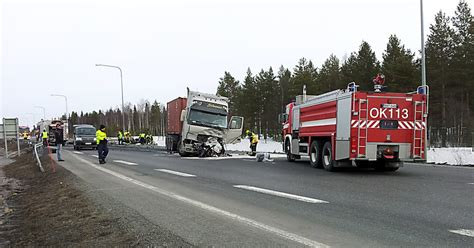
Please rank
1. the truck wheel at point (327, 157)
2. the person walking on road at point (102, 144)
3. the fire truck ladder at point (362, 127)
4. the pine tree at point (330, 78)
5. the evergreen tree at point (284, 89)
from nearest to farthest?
1. the fire truck ladder at point (362, 127)
2. the truck wheel at point (327, 157)
3. the person walking on road at point (102, 144)
4. the pine tree at point (330, 78)
5. the evergreen tree at point (284, 89)

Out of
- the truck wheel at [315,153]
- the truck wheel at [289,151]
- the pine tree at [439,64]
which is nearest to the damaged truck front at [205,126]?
the truck wheel at [289,151]

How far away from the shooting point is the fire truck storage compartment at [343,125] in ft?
44.7

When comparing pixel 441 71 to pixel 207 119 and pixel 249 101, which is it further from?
pixel 249 101

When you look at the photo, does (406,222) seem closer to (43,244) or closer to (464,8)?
(43,244)

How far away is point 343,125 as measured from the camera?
13.9 metres

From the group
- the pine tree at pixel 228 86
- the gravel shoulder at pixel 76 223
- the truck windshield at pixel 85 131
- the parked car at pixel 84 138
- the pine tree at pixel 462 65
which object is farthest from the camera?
the pine tree at pixel 228 86

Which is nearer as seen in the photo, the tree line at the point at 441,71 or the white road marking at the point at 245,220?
the white road marking at the point at 245,220

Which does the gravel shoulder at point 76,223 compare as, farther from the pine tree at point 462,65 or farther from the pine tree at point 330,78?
the pine tree at point 330,78

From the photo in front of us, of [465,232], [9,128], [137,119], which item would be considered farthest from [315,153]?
[137,119]

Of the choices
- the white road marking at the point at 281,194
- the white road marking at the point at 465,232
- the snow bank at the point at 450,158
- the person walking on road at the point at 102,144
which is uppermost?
Result: the person walking on road at the point at 102,144

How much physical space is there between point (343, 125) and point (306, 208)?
22.4 feet

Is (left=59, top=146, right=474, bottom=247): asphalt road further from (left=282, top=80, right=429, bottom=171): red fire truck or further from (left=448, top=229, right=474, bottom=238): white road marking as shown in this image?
(left=282, top=80, right=429, bottom=171): red fire truck

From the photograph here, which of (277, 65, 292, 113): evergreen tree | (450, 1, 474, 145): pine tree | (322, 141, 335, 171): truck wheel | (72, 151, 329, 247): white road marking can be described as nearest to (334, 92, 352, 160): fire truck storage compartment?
(322, 141, 335, 171): truck wheel

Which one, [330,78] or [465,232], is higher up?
[330,78]
